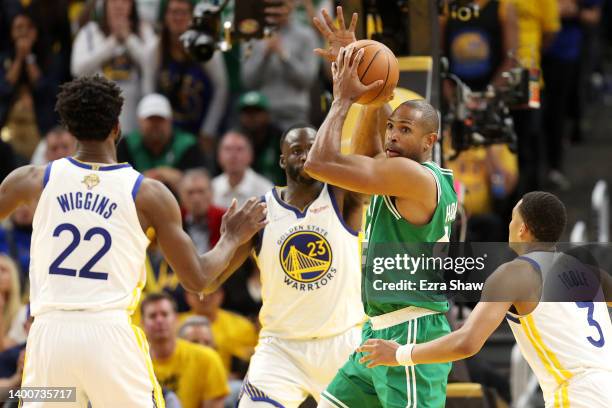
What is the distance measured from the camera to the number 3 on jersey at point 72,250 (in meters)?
6.33

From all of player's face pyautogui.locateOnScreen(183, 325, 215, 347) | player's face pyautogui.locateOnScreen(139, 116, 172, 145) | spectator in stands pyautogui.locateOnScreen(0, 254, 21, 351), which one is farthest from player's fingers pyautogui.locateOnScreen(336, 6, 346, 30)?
player's face pyautogui.locateOnScreen(139, 116, 172, 145)

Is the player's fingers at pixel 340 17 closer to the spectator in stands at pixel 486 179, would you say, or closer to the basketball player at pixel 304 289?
the basketball player at pixel 304 289

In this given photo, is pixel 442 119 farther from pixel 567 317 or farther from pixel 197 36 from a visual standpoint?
pixel 567 317

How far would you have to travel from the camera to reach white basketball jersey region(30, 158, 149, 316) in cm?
632

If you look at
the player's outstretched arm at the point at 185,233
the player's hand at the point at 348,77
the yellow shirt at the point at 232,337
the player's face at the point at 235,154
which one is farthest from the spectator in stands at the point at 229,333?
the player's hand at the point at 348,77

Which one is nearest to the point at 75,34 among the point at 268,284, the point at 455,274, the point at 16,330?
the point at 16,330

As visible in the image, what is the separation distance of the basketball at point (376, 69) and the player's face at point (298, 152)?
3.40 ft

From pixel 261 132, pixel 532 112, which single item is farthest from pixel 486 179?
pixel 261 132

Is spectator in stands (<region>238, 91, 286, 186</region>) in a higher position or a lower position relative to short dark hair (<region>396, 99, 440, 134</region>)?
lower

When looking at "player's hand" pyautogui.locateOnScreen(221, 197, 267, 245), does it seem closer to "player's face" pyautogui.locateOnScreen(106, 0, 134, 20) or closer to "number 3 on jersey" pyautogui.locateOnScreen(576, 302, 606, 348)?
"number 3 on jersey" pyautogui.locateOnScreen(576, 302, 606, 348)

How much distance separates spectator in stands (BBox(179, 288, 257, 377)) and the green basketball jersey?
13.0ft

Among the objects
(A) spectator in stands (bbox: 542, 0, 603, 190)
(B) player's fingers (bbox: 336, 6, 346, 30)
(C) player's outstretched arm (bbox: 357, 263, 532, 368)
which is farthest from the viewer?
(A) spectator in stands (bbox: 542, 0, 603, 190)

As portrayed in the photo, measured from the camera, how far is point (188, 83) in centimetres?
1317

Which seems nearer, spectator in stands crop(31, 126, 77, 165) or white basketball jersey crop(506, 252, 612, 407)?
white basketball jersey crop(506, 252, 612, 407)
